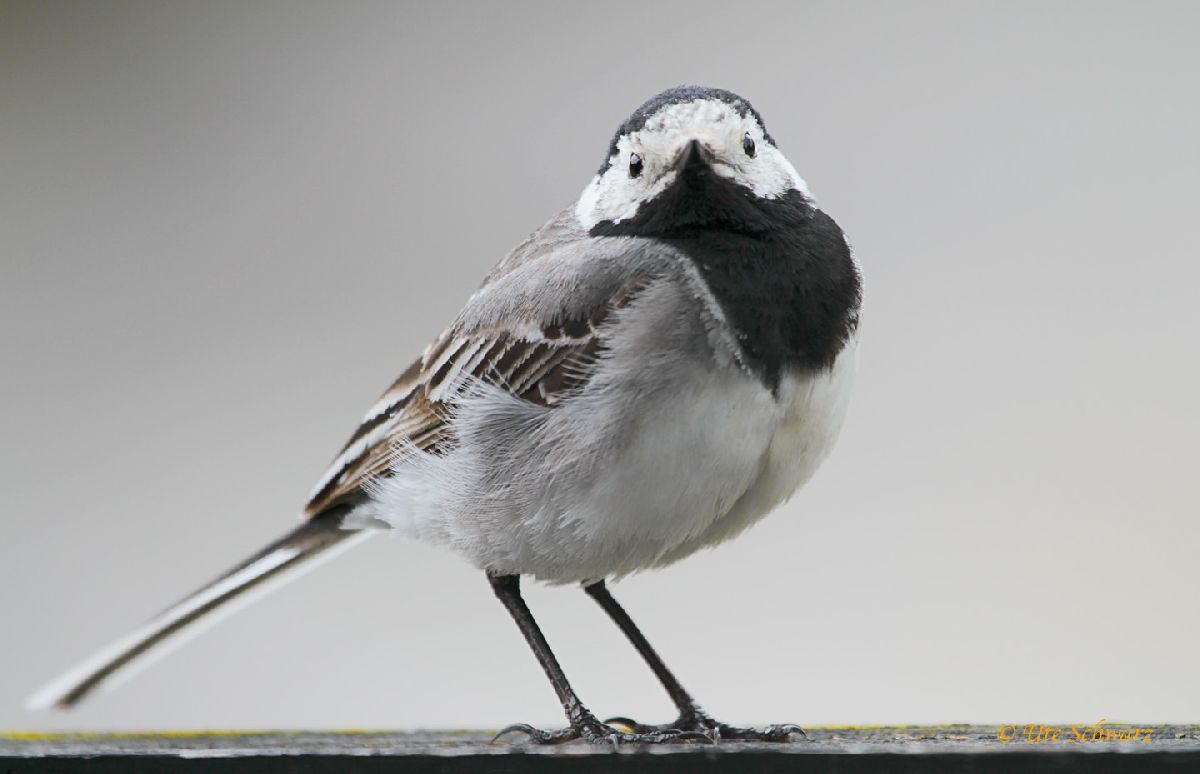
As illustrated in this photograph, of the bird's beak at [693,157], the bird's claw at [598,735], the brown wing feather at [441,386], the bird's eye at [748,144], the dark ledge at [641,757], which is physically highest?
the bird's eye at [748,144]

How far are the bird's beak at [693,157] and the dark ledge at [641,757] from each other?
3.80ft

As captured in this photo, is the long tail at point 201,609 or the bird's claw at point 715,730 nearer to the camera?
the bird's claw at point 715,730

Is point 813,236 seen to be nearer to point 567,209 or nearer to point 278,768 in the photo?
point 567,209

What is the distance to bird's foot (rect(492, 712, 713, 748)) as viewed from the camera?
3076 millimetres

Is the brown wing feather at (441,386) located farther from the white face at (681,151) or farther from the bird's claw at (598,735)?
the bird's claw at (598,735)

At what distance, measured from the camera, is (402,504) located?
3527mm

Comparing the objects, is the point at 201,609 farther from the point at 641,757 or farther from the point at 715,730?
the point at 641,757

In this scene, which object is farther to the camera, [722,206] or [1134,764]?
[722,206]

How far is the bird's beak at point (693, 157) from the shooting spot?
3.01 metres

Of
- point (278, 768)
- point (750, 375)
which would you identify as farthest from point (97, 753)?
point (750, 375)

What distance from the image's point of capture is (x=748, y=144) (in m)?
3.15

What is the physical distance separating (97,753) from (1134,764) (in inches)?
70.5
